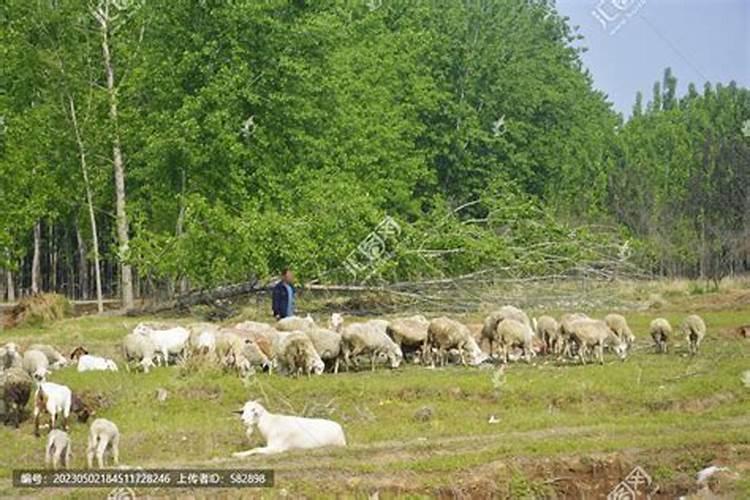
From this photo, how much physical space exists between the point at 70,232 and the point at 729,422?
1569 inches

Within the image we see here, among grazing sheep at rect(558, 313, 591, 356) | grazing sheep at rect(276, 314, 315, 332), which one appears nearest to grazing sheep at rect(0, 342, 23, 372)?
grazing sheep at rect(276, 314, 315, 332)

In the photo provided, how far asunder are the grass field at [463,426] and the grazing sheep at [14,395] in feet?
1.49

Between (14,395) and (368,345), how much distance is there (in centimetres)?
695

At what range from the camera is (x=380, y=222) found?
1332 inches

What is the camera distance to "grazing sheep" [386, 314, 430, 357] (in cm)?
2352

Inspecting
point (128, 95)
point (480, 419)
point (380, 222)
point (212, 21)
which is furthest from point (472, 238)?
point (480, 419)

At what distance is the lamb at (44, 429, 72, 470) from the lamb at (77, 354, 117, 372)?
657 centimetres

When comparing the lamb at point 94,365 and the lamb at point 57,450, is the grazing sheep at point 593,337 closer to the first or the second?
the lamb at point 94,365

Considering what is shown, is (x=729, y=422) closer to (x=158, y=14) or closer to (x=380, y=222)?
(x=380, y=222)

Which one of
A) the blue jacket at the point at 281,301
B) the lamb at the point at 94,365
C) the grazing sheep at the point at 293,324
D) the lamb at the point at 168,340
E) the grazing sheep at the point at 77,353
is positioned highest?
the blue jacket at the point at 281,301

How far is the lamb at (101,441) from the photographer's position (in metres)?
14.7

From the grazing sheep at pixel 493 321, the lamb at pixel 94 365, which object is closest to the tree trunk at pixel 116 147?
the lamb at pixel 94 365

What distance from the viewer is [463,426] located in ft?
57.0

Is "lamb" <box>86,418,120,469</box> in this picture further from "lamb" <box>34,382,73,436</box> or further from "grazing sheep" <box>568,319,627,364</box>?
"grazing sheep" <box>568,319,627,364</box>
